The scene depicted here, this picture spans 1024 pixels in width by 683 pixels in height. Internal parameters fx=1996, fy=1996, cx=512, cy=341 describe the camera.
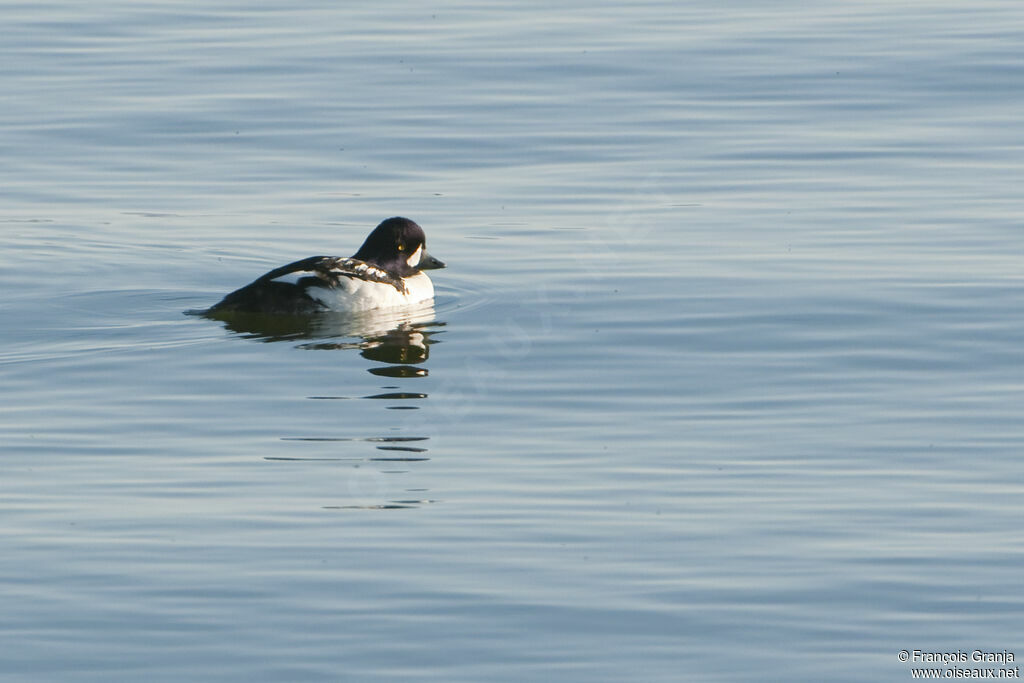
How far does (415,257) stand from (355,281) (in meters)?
0.70

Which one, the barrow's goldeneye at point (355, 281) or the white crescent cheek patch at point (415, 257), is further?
the white crescent cheek patch at point (415, 257)

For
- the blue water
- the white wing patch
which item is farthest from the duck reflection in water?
the white wing patch

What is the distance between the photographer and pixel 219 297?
14898mm

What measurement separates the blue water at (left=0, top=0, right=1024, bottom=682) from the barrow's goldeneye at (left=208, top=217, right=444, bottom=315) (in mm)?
312

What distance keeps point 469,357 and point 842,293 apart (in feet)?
9.97

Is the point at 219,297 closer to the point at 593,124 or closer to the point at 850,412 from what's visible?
the point at 850,412

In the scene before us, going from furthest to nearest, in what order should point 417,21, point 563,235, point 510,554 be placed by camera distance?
point 417,21 < point 563,235 < point 510,554

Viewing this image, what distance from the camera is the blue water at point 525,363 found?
25.8ft

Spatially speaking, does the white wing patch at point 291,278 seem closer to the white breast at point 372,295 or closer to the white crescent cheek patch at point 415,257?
the white breast at point 372,295

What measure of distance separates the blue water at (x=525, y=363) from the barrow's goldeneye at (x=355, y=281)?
0.31m

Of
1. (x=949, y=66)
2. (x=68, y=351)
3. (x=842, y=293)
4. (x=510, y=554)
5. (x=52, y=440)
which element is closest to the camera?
(x=510, y=554)

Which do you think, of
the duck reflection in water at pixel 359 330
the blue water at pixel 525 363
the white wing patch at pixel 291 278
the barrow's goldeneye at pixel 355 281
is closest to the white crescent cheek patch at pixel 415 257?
the barrow's goldeneye at pixel 355 281

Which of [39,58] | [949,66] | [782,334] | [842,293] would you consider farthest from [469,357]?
[39,58]

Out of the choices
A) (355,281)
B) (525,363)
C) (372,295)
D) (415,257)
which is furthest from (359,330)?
(525,363)
